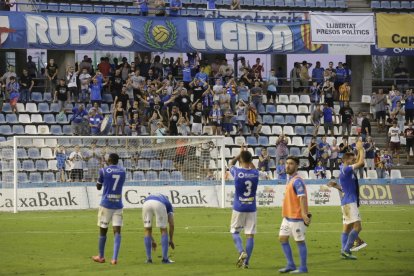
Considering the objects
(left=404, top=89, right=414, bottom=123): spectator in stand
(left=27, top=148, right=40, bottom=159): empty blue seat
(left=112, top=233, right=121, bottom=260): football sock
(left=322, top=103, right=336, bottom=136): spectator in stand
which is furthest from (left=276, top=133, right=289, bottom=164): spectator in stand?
(left=112, top=233, right=121, bottom=260): football sock

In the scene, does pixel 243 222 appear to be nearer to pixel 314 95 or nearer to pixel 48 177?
pixel 48 177

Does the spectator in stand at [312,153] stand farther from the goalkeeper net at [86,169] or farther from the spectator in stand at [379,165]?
the goalkeeper net at [86,169]

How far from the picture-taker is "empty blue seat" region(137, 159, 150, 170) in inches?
1454

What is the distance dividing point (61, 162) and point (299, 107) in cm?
1510

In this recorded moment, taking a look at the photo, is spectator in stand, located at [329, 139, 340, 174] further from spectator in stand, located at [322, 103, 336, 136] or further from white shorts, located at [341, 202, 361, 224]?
white shorts, located at [341, 202, 361, 224]

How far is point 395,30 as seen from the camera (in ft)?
163

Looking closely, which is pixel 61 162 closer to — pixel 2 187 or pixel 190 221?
pixel 2 187

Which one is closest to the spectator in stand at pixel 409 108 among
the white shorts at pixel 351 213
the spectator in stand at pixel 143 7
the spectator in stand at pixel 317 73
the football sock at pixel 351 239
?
the spectator in stand at pixel 317 73

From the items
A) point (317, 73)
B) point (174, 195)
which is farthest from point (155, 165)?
point (317, 73)

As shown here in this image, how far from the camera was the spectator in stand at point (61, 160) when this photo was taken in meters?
36.3

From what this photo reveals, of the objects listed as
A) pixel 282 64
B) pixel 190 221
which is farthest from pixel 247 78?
pixel 190 221

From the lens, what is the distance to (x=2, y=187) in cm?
3600

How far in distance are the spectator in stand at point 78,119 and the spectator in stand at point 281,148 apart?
306 inches

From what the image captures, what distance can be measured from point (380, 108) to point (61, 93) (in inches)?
565
